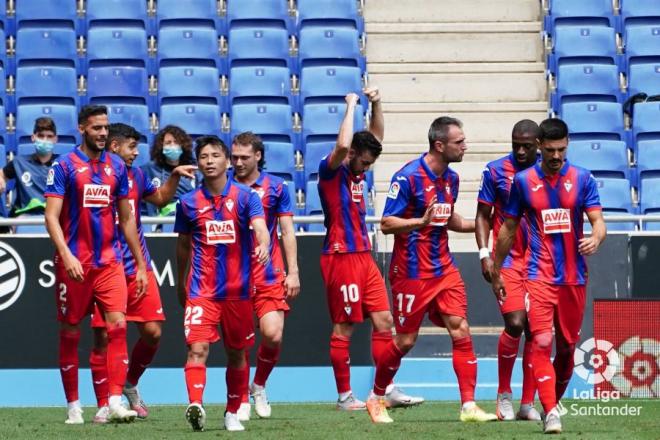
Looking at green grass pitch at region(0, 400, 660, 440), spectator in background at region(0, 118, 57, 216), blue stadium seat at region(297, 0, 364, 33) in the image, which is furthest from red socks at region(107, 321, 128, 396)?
blue stadium seat at region(297, 0, 364, 33)

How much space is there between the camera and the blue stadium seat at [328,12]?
1802 centimetres

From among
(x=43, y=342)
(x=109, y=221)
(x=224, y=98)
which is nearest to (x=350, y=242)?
(x=109, y=221)

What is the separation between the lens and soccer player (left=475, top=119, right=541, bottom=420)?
33.0 ft

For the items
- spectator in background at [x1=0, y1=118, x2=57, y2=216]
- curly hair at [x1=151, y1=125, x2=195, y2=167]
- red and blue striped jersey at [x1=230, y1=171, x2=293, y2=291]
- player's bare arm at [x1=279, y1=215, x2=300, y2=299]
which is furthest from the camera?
spectator in background at [x1=0, y1=118, x2=57, y2=216]

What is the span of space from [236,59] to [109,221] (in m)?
7.63

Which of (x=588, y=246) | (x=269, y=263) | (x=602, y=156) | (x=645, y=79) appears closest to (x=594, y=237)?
(x=588, y=246)

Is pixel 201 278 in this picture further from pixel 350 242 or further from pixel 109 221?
pixel 350 242

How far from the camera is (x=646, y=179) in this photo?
1595 cm

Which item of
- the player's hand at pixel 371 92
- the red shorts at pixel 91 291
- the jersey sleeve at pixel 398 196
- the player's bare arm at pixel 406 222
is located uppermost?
the player's hand at pixel 371 92

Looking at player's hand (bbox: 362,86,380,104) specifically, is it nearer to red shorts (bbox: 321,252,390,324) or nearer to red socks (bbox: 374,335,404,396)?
red shorts (bbox: 321,252,390,324)

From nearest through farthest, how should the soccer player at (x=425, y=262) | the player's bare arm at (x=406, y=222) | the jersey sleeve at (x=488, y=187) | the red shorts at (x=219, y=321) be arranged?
the red shorts at (x=219, y=321), the player's bare arm at (x=406, y=222), the soccer player at (x=425, y=262), the jersey sleeve at (x=488, y=187)

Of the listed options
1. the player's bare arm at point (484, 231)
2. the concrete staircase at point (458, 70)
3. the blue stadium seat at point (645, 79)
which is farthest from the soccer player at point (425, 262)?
the blue stadium seat at point (645, 79)

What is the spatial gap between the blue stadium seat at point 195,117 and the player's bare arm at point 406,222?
22.4ft

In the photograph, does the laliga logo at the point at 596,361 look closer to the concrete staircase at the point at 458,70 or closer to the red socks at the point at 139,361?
the concrete staircase at the point at 458,70
